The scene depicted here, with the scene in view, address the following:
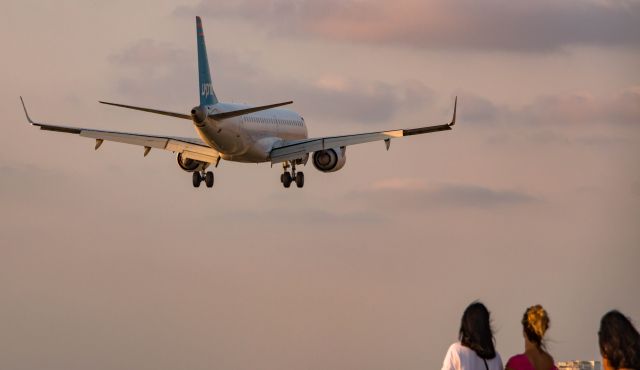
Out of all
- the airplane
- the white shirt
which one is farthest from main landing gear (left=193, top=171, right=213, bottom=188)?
the white shirt

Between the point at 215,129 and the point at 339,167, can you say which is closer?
the point at 215,129

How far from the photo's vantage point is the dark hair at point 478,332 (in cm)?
1686

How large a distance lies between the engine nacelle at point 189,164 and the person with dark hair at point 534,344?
6795cm

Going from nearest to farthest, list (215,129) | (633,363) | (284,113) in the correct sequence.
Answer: (633,363)
(215,129)
(284,113)

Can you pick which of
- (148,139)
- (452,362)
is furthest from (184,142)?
(452,362)

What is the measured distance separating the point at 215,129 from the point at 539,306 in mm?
62139

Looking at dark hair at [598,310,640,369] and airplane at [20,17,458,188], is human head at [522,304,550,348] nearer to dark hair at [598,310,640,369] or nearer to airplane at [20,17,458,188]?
dark hair at [598,310,640,369]

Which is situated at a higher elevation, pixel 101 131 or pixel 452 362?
pixel 101 131

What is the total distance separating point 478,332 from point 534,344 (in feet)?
2.26

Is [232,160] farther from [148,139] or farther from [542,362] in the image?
[542,362]

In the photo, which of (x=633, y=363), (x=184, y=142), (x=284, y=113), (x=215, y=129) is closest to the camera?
(x=633, y=363)

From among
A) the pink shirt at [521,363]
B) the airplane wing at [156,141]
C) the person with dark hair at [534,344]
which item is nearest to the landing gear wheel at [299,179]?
the airplane wing at [156,141]

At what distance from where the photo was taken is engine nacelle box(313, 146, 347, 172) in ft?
278

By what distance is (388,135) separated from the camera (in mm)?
81438
